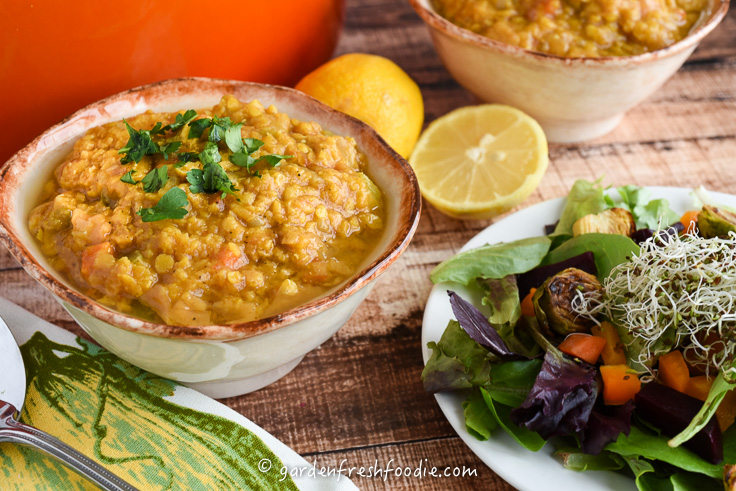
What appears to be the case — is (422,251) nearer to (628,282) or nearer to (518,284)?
(518,284)

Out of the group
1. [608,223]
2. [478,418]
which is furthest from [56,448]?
[608,223]

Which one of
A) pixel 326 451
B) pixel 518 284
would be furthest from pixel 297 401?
pixel 518 284

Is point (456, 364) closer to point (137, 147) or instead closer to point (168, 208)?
point (168, 208)

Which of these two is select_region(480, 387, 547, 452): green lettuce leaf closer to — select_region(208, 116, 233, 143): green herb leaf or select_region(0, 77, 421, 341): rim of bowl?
select_region(0, 77, 421, 341): rim of bowl

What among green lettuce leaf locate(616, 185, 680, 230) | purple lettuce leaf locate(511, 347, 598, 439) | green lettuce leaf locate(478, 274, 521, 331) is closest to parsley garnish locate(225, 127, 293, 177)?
green lettuce leaf locate(478, 274, 521, 331)

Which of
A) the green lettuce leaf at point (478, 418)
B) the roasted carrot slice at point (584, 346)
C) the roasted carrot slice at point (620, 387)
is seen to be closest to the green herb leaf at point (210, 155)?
the green lettuce leaf at point (478, 418)

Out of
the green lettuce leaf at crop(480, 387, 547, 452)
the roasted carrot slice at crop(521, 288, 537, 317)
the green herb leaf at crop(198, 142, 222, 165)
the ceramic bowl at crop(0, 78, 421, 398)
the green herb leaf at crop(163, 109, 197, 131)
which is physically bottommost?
the roasted carrot slice at crop(521, 288, 537, 317)
